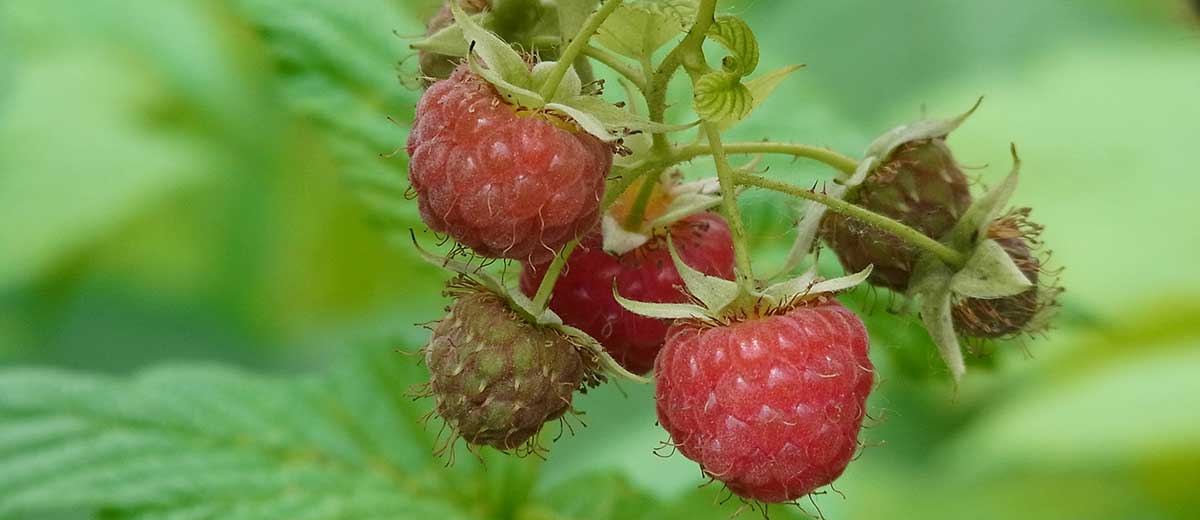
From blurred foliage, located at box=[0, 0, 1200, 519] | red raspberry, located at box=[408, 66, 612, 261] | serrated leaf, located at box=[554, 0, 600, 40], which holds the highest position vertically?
serrated leaf, located at box=[554, 0, 600, 40]

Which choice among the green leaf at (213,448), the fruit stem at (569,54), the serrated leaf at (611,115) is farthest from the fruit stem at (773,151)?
the green leaf at (213,448)

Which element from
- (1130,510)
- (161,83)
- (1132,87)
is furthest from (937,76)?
(161,83)

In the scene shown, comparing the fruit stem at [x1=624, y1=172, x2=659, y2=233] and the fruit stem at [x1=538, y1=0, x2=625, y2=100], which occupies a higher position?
the fruit stem at [x1=538, y1=0, x2=625, y2=100]

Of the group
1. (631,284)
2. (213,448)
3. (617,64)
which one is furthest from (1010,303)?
(213,448)

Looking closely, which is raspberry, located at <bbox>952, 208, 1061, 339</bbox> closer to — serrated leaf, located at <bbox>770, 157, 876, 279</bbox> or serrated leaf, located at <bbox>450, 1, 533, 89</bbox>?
serrated leaf, located at <bbox>770, 157, 876, 279</bbox>

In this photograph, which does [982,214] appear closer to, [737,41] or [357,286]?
[737,41]

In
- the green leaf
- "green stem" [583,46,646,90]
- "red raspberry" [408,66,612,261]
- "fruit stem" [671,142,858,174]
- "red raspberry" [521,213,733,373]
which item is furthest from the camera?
the green leaf

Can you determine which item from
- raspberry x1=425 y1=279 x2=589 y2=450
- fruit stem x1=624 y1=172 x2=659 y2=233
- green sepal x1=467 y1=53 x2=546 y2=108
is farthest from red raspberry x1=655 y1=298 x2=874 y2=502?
green sepal x1=467 y1=53 x2=546 y2=108

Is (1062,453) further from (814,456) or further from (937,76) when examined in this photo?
(937,76)
